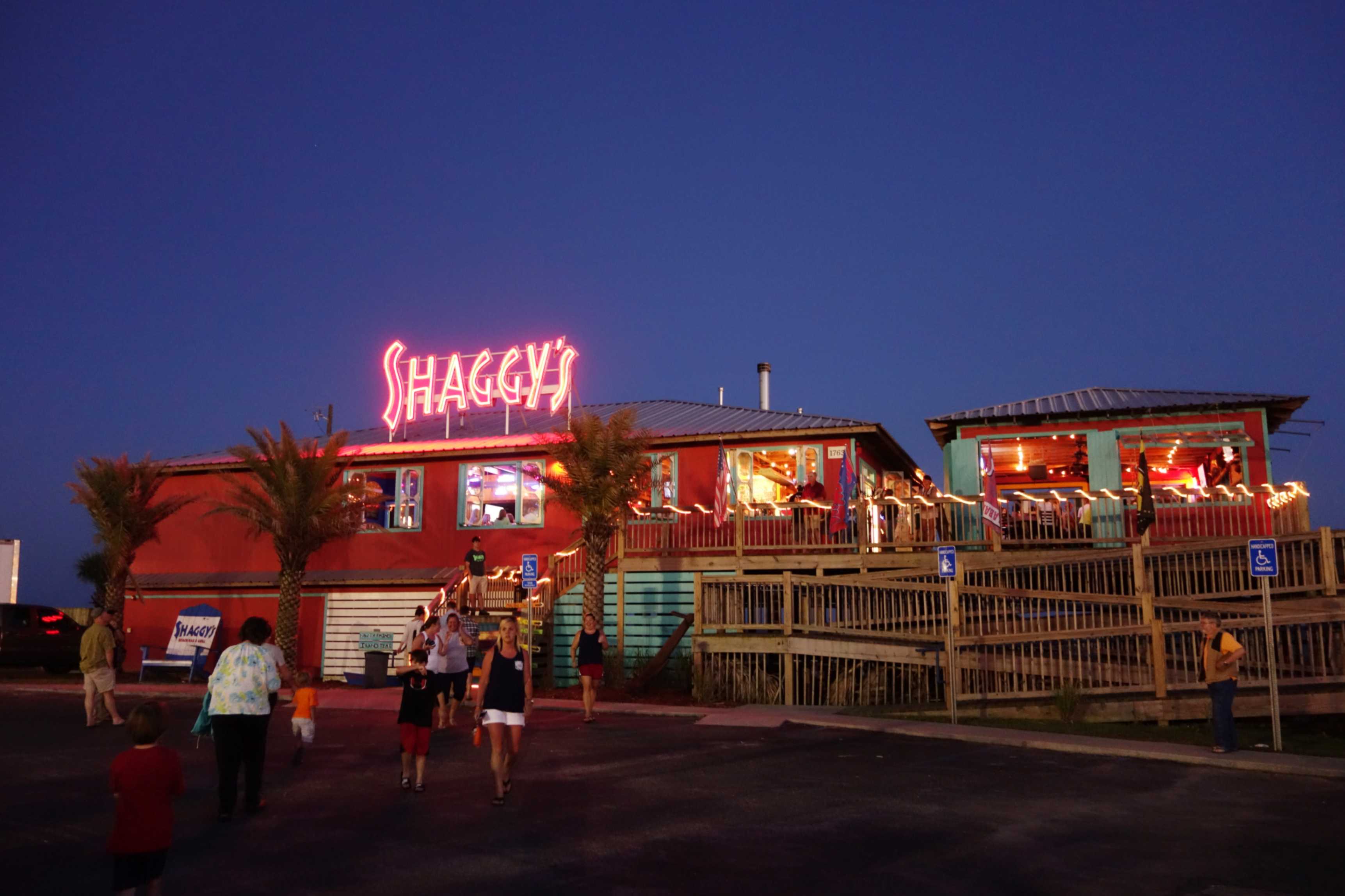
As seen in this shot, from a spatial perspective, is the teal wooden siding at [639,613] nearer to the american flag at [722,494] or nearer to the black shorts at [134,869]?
the american flag at [722,494]

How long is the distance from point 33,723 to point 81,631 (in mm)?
11890

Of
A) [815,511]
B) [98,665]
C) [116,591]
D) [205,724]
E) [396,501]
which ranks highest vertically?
[396,501]

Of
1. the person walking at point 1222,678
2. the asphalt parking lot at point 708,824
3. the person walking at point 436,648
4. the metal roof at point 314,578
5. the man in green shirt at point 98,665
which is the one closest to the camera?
the asphalt parking lot at point 708,824

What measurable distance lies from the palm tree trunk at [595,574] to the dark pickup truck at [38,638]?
13.4 m

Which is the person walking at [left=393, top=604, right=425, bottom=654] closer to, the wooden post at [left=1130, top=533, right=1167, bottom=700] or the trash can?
the trash can

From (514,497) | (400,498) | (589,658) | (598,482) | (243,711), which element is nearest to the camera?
(243,711)

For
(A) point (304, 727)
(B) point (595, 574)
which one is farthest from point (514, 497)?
(A) point (304, 727)

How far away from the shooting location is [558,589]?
23.3 metres

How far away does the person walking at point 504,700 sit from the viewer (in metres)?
9.64

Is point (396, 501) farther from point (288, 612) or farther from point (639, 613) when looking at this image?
point (639, 613)

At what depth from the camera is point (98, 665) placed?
48.9ft

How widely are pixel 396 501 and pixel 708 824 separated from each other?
68.6ft

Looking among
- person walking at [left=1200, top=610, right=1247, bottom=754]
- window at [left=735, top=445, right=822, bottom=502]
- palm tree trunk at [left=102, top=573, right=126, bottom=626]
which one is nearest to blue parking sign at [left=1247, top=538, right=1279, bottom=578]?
person walking at [left=1200, top=610, right=1247, bottom=754]

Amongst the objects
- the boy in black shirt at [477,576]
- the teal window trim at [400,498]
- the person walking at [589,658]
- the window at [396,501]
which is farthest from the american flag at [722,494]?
the window at [396,501]
